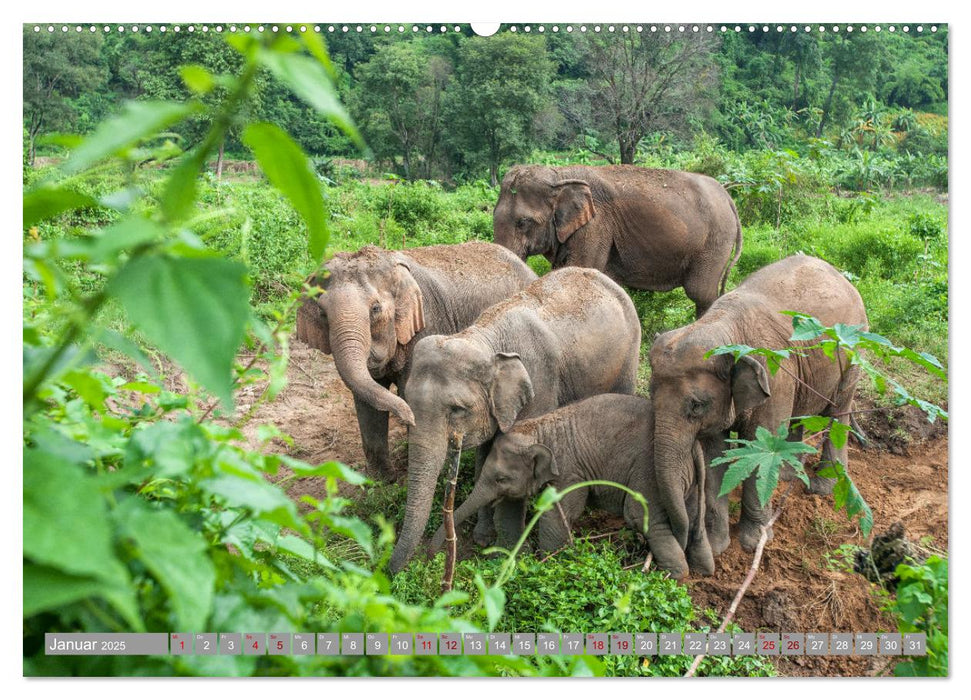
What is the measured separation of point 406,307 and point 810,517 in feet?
8.16

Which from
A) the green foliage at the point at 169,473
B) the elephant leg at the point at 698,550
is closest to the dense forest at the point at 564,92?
the green foliage at the point at 169,473

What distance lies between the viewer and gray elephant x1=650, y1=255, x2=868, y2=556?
442cm

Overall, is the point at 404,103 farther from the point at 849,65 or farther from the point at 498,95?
the point at 849,65

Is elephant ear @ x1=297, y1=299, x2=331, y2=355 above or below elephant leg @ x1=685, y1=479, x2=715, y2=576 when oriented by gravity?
above

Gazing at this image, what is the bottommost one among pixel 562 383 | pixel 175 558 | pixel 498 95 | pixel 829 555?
pixel 829 555

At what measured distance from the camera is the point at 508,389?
A: 4637mm

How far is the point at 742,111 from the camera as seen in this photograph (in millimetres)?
4910

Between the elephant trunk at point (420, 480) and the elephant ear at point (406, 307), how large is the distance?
1.04 metres

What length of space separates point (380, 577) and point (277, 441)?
193 inches

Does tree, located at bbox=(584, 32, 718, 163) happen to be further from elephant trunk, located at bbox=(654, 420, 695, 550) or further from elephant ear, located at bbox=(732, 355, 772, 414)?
elephant trunk, located at bbox=(654, 420, 695, 550)

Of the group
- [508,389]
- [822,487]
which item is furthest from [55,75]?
[822,487]

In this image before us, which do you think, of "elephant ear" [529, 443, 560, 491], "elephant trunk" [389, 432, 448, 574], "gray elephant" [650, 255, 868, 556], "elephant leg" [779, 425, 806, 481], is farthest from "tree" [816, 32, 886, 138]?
"elephant trunk" [389, 432, 448, 574]

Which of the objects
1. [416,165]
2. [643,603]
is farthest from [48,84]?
[416,165]

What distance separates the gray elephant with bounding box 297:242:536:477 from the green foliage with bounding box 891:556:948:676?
252 centimetres
